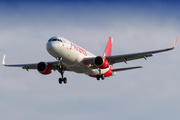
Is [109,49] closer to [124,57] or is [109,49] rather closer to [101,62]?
[124,57]

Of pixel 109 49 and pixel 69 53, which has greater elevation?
pixel 109 49

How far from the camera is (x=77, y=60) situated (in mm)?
43031

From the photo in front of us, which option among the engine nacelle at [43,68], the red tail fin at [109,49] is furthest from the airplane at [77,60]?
the red tail fin at [109,49]

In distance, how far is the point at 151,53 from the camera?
4259 cm

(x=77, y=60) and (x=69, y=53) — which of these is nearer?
(x=69, y=53)

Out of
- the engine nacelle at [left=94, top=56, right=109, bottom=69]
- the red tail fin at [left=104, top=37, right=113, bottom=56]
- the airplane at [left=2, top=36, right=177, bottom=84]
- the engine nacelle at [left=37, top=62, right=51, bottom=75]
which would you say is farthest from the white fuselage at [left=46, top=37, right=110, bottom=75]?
the red tail fin at [left=104, top=37, right=113, bottom=56]

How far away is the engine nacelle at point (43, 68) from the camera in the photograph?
46.4m

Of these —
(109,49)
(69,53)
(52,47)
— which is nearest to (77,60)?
(69,53)

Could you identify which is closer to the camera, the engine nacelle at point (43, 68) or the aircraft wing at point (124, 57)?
the aircraft wing at point (124, 57)

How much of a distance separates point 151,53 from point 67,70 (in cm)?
1242

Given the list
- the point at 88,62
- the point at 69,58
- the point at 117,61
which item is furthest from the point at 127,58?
the point at 69,58

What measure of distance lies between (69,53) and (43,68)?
22.0ft

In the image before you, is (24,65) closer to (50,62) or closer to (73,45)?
(50,62)

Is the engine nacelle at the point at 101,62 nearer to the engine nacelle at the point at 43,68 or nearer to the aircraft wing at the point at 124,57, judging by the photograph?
the aircraft wing at the point at 124,57
